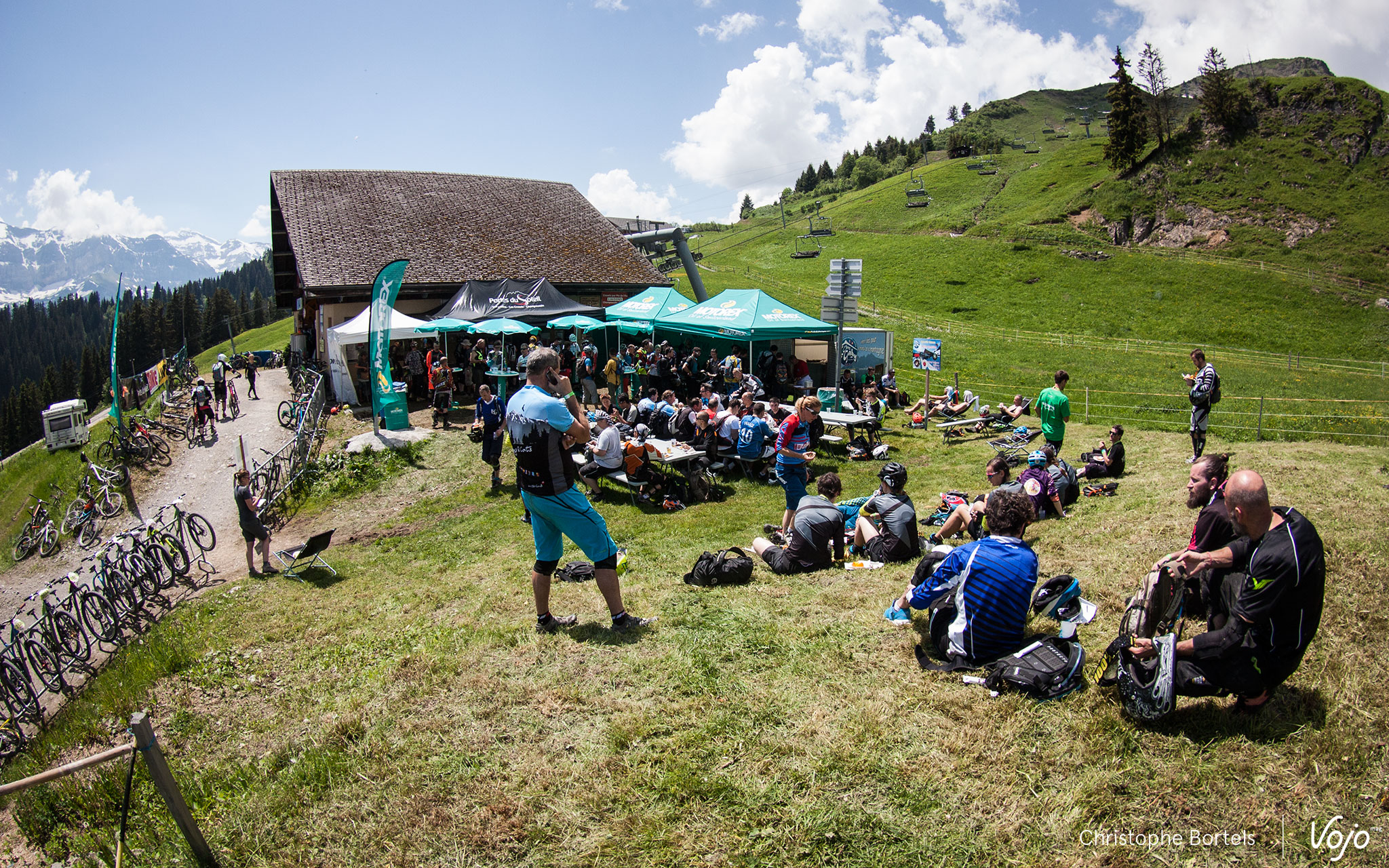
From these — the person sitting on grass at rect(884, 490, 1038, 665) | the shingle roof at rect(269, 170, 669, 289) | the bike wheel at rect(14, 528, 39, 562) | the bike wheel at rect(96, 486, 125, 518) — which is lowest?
the bike wheel at rect(14, 528, 39, 562)

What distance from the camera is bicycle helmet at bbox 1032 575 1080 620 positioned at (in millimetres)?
4684

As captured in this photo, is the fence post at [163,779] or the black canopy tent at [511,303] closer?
A: the fence post at [163,779]

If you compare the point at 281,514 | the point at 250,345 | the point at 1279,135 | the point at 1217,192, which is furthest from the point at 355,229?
the point at 1279,135

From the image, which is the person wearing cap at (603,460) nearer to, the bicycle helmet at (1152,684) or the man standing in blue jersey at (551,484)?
the man standing in blue jersey at (551,484)

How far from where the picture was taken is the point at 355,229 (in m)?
25.5

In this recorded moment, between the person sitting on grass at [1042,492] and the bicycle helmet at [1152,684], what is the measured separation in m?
4.21

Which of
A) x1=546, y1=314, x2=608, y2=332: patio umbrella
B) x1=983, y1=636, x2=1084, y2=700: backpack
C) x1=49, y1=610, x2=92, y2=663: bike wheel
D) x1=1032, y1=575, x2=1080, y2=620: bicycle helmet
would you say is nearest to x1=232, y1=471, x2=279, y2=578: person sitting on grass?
x1=49, y1=610, x2=92, y2=663: bike wheel

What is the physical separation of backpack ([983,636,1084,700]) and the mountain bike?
20.0 m

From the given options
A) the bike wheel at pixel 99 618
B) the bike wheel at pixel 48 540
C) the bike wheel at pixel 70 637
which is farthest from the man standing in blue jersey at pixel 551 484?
the bike wheel at pixel 48 540

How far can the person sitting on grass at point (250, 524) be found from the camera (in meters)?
9.10

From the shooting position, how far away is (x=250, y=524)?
9.26 metres

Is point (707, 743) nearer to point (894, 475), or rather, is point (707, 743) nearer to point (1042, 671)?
point (1042, 671)

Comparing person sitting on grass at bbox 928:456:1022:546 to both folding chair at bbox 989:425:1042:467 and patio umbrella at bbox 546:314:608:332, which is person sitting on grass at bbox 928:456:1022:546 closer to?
folding chair at bbox 989:425:1042:467

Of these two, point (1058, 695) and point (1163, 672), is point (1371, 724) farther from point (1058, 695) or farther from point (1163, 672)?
point (1058, 695)
